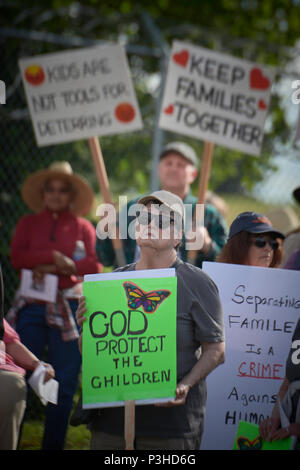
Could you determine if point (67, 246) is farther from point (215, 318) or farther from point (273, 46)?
point (273, 46)

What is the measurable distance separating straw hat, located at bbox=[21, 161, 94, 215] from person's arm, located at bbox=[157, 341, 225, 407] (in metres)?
2.32

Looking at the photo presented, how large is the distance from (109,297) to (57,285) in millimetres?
1678

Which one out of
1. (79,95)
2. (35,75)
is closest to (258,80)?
(79,95)

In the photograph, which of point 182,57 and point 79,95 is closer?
point 79,95

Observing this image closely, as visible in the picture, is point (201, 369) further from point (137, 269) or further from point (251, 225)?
point (251, 225)

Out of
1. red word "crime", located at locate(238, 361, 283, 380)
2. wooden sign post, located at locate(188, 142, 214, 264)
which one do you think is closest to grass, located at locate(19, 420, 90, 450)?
wooden sign post, located at locate(188, 142, 214, 264)

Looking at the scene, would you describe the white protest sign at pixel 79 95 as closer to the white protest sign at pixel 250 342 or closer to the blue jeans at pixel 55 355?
the blue jeans at pixel 55 355

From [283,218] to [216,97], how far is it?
215 centimetres

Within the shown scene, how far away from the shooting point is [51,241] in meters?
4.20

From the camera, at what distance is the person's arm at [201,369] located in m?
2.38

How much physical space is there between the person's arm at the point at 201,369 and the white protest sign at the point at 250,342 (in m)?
0.35

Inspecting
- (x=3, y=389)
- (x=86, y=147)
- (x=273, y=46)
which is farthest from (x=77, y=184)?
(x=273, y=46)

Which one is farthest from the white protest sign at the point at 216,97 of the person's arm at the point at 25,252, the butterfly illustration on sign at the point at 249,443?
the butterfly illustration on sign at the point at 249,443

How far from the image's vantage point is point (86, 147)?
634cm
